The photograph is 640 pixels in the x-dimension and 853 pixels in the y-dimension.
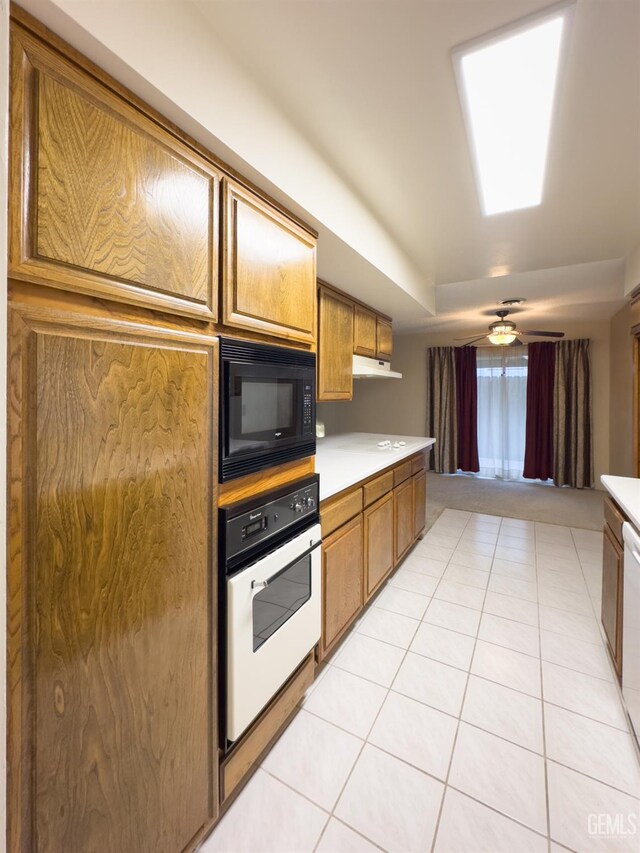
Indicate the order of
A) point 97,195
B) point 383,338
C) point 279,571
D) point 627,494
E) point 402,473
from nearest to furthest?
point 97,195 < point 279,571 < point 627,494 < point 402,473 < point 383,338

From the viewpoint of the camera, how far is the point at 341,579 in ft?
6.20

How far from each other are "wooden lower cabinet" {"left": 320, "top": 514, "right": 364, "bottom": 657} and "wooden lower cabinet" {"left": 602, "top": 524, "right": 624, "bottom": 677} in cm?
123

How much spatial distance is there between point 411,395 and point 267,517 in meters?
5.57

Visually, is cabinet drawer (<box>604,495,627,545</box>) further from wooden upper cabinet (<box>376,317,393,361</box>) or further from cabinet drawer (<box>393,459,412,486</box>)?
wooden upper cabinet (<box>376,317,393,361</box>)

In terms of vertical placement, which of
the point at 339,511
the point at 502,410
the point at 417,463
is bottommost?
the point at 339,511

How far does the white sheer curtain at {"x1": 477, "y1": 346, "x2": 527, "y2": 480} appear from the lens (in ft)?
18.8

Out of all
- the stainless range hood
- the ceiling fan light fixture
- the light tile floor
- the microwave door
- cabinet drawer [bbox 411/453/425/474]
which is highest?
the ceiling fan light fixture

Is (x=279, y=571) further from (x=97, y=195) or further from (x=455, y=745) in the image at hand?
(x=97, y=195)

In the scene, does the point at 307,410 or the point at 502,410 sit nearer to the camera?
the point at 307,410

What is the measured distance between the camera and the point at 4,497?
0.63 meters

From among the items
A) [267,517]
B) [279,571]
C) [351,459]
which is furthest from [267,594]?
[351,459]

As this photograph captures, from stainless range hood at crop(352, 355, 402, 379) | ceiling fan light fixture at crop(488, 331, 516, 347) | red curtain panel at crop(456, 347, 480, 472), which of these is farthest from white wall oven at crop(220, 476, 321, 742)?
red curtain panel at crop(456, 347, 480, 472)

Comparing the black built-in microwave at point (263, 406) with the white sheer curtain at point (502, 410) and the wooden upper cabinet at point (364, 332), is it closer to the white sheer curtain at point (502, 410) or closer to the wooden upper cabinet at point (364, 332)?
the wooden upper cabinet at point (364, 332)

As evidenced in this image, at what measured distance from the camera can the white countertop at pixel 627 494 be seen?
1.40 metres
